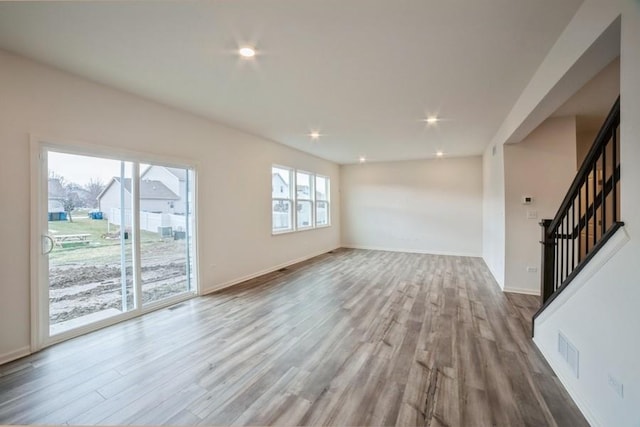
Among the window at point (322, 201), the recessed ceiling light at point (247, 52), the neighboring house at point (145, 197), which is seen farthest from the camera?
the window at point (322, 201)

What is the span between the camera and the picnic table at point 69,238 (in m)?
2.82

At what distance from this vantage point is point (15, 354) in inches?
98.4

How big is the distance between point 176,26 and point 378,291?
13.5ft

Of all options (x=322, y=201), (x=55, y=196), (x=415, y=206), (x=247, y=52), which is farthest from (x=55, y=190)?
(x=415, y=206)

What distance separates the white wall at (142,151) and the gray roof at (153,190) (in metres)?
0.39

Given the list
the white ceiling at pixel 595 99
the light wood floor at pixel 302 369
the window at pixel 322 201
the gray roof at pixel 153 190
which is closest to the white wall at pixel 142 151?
the gray roof at pixel 153 190

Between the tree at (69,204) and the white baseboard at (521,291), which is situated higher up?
the tree at (69,204)

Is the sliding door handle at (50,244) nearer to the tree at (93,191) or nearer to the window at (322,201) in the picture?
the tree at (93,191)

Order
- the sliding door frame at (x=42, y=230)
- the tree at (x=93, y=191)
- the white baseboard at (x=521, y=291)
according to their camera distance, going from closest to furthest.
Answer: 1. the sliding door frame at (x=42, y=230)
2. the tree at (x=93, y=191)
3. the white baseboard at (x=521, y=291)

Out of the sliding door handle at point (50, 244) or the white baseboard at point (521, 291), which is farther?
the white baseboard at point (521, 291)

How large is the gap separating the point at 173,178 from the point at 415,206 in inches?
251

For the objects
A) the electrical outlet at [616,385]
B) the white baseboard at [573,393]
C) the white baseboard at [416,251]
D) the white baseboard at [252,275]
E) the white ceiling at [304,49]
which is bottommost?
the white baseboard at [573,393]

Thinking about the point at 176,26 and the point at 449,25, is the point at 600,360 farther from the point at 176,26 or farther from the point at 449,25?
the point at 176,26

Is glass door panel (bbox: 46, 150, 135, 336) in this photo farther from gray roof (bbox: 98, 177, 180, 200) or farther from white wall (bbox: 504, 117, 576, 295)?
white wall (bbox: 504, 117, 576, 295)
